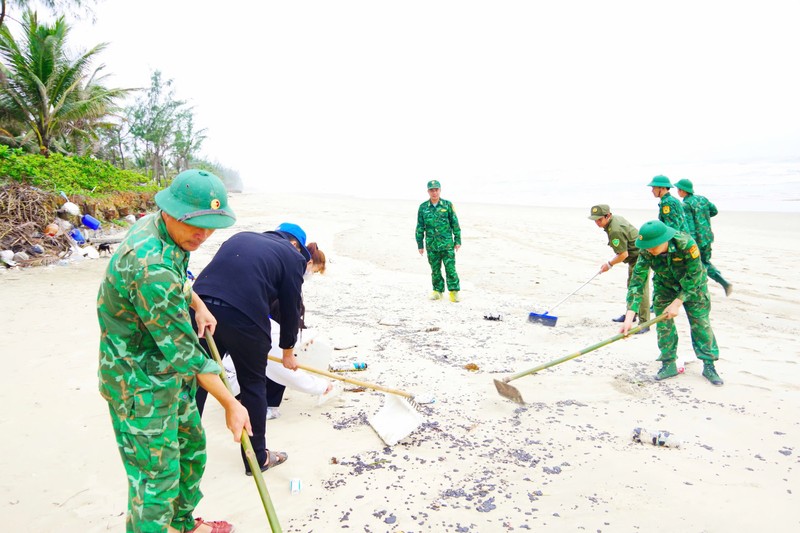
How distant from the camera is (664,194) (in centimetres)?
616

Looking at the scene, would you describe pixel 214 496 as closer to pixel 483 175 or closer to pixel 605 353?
pixel 605 353

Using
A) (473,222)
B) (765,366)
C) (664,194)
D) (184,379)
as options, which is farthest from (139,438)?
(473,222)

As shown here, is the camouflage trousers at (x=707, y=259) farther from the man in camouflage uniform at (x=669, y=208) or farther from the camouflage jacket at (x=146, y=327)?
the camouflage jacket at (x=146, y=327)

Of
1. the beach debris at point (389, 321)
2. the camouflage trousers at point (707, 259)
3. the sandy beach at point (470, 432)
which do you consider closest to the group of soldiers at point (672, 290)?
the sandy beach at point (470, 432)

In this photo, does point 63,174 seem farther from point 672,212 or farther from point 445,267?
point 672,212

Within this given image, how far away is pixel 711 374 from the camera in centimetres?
440

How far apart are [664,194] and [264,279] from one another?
5349 mm

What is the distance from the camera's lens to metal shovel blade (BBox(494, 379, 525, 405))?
3945 mm

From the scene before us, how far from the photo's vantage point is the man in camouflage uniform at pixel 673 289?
4234 mm

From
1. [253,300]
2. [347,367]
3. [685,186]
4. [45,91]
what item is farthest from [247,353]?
[45,91]

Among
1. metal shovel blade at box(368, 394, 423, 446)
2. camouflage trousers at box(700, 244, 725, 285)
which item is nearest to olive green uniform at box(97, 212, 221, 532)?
metal shovel blade at box(368, 394, 423, 446)

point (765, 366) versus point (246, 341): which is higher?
point (246, 341)

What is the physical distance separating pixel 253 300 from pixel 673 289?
150 inches

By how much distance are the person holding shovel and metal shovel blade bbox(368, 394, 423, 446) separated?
776 mm
